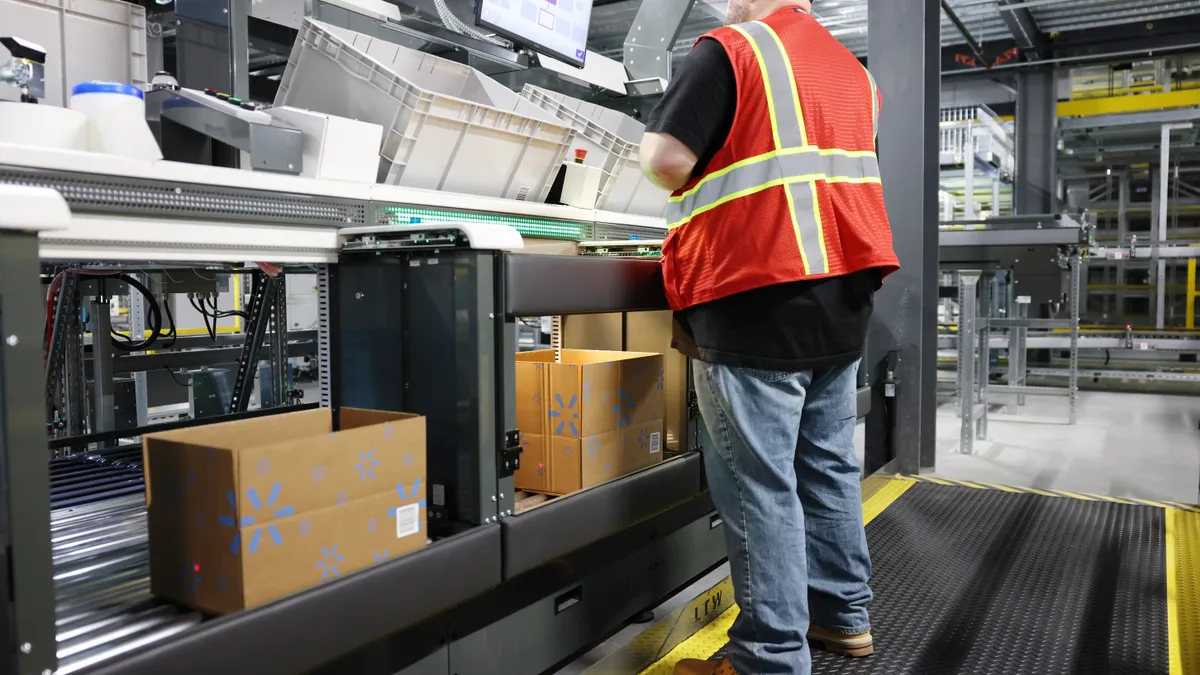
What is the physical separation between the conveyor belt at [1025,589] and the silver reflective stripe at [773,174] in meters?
1.19

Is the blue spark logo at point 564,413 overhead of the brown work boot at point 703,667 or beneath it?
overhead

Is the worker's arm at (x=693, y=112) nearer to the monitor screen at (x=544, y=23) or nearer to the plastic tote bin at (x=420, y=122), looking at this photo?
the plastic tote bin at (x=420, y=122)

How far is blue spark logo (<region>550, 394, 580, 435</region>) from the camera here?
212 cm

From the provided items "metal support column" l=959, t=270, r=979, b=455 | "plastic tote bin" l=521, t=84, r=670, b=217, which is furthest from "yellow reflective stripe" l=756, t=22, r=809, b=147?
"metal support column" l=959, t=270, r=979, b=455

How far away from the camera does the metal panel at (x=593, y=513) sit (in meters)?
1.83

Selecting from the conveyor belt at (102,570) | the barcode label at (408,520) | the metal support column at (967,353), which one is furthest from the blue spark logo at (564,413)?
the metal support column at (967,353)

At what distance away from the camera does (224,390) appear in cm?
502

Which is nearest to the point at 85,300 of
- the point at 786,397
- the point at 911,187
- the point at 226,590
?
the point at 226,590

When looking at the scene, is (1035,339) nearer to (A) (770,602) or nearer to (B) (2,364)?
(A) (770,602)

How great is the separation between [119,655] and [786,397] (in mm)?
1302

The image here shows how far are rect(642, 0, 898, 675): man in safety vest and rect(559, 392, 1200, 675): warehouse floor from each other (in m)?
1.07

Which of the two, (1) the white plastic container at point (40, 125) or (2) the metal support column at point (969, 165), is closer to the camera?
(1) the white plastic container at point (40, 125)

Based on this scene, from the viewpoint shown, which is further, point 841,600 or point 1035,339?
point 1035,339

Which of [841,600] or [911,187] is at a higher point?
[911,187]
